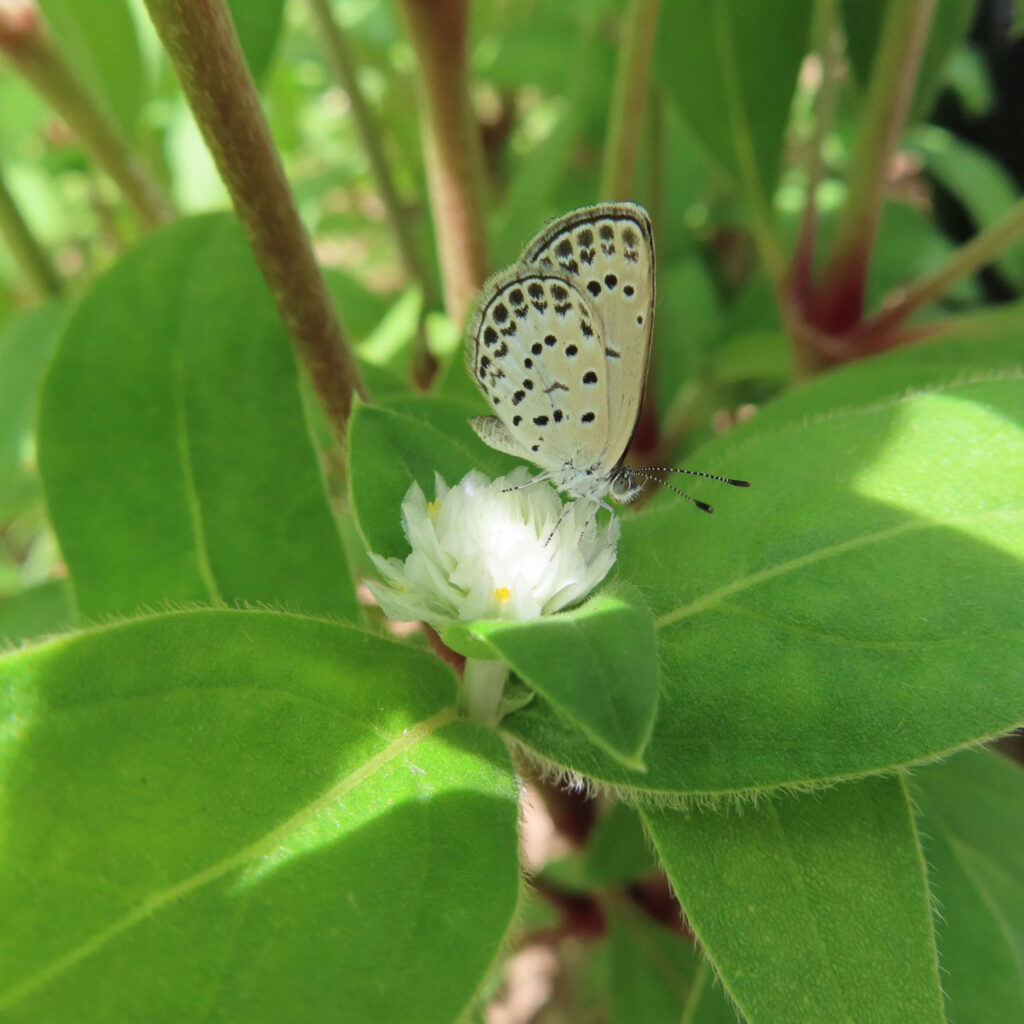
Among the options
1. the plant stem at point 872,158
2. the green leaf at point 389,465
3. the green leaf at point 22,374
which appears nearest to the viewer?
the green leaf at point 389,465

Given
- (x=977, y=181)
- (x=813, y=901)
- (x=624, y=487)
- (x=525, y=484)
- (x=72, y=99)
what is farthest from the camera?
(x=977, y=181)

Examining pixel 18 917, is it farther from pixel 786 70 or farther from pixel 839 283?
pixel 786 70

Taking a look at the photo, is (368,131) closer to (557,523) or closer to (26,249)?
(26,249)

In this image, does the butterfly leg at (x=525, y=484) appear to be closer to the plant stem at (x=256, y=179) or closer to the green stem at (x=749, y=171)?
the plant stem at (x=256, y=179)

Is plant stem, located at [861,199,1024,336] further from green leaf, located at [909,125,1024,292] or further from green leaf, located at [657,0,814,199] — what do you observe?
green leaf, located at [909,125,1024,292]

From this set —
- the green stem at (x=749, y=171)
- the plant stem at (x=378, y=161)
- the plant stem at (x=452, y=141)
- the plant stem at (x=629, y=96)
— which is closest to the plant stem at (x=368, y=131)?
the plant stem at (x=378, y=161)

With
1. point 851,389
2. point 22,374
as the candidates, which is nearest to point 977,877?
point 851,389
